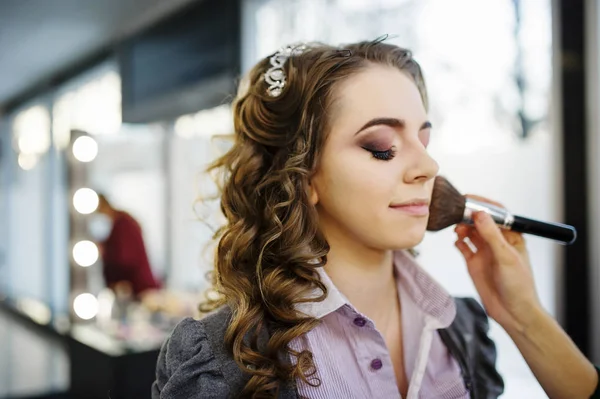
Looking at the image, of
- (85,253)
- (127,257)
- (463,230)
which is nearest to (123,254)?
(127,257)

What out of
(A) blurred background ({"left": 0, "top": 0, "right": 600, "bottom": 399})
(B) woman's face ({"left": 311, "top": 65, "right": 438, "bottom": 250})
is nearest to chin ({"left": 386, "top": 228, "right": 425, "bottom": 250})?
(B) woman's face ({"left": 311, "top": 65, "right": 438, "bottom": 250})

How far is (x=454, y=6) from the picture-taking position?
1.12m

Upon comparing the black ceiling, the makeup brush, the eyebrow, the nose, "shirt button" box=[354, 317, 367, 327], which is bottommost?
"shirt button" box=[354, 317, 367, 327]

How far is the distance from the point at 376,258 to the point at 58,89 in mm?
1051

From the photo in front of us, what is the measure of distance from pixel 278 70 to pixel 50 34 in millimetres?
843

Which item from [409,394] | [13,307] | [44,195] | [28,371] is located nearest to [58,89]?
[44,195]

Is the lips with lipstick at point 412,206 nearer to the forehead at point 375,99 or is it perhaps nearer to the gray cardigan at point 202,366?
the forehead at point 375,99

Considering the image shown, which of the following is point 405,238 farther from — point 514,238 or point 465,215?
point 514,238

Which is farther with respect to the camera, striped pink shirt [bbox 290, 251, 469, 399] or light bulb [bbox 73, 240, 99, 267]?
light bulb [bbox 73, 240, 99, 267]

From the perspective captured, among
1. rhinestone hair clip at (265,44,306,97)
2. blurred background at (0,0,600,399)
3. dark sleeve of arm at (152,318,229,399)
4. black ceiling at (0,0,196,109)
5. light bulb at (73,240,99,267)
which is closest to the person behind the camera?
dark sleeve of arm at (152,318,229,399)

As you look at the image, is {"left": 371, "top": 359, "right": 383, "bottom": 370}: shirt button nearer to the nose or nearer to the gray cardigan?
the gray cardigan

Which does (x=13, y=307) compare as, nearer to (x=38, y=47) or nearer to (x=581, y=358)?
(x=38, y=47)

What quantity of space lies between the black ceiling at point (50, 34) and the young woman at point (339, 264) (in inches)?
Result: 29.7

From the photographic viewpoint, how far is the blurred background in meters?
1.15
